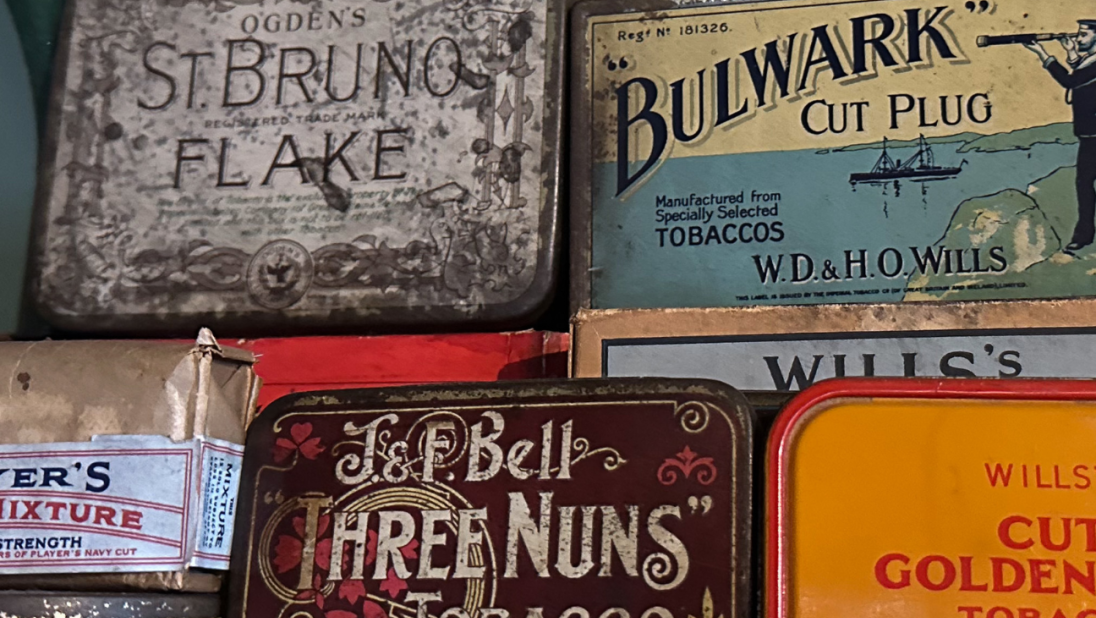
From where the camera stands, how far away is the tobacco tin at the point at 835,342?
2.85ft

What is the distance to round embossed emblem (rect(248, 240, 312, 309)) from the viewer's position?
1.05 meters

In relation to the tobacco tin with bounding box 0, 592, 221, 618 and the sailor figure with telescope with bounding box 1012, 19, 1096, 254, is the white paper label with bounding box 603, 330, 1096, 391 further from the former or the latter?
the tobacco tin with bounding box 0, 592, 221, 618

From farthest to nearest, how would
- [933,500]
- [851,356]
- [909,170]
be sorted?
[909,170]
[851,356]
[933,500]

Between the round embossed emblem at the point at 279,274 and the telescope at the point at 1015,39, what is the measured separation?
2.09 feet

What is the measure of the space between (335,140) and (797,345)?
48cm

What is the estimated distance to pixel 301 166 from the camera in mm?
1095

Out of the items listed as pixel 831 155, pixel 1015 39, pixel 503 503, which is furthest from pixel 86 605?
pixel 1015 39

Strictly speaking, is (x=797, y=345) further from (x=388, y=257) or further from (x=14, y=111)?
(x=14, y=111)

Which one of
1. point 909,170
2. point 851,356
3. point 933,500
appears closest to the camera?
point 933,500

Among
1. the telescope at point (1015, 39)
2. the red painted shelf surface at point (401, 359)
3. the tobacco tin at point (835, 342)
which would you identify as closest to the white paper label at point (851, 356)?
the tobacco tin at point (835, 342)

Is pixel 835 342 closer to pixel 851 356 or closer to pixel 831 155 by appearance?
pixel 851 356

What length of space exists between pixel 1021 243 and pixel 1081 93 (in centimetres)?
15

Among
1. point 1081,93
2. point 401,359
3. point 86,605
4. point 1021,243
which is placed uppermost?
point 1081,93

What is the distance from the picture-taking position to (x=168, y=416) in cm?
74
